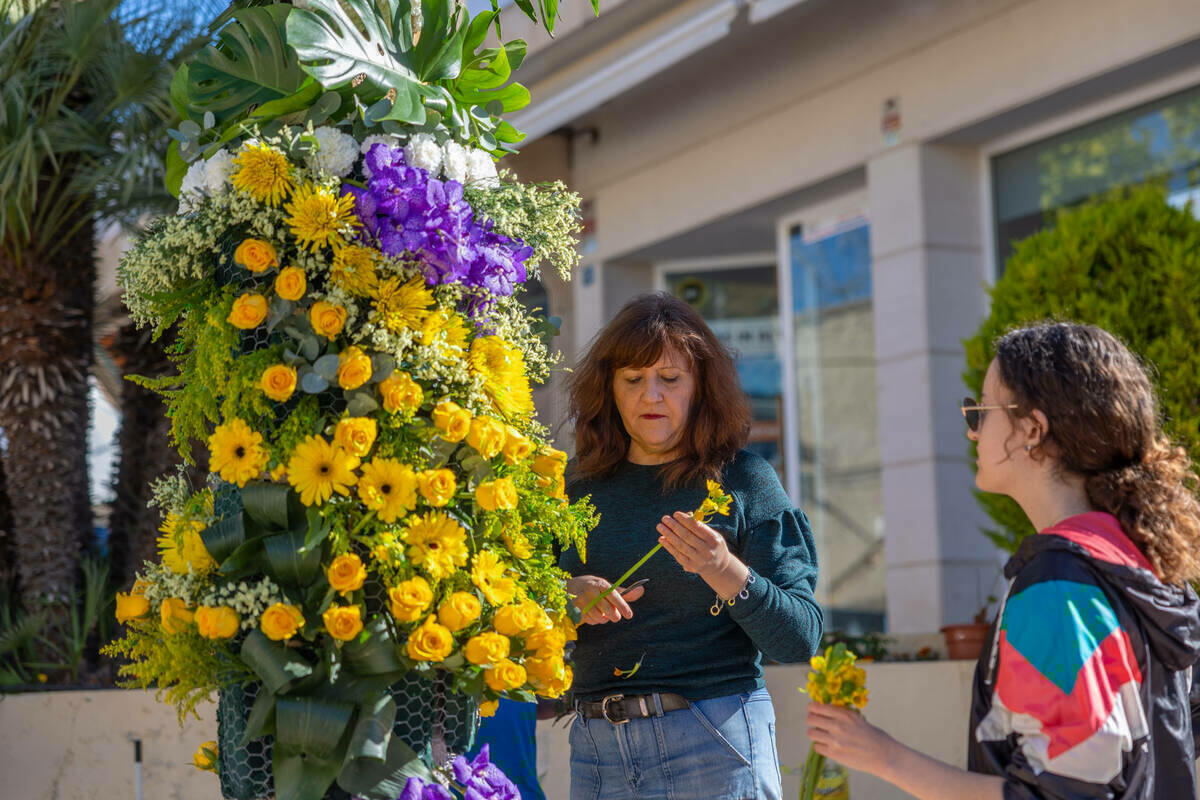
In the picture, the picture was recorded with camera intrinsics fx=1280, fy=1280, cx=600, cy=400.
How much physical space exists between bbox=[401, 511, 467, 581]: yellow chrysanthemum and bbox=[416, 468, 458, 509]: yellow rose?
3 centimetres

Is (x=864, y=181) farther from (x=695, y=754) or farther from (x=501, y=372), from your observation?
(x=501, y=372)

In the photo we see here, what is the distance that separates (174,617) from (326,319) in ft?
1.71

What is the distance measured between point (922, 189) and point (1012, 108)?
2.04 feet

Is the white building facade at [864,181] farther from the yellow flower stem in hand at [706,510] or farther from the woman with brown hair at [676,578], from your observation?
the yellow flower stem in hand at [706,510]

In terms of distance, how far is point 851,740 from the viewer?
189 centimetres

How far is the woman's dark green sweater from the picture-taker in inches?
102

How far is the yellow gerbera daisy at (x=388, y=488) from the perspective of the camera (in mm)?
1989

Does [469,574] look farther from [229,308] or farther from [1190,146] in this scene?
[1190,146]

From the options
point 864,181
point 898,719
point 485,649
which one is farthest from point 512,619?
point 864,181

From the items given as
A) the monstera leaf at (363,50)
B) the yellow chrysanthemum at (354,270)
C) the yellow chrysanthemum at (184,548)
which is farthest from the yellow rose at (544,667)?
the monstera leaf at (363,50)

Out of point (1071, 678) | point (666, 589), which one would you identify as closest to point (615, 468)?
point (666, 589)

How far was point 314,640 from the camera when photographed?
200 centimetres

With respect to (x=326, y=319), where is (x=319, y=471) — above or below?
below

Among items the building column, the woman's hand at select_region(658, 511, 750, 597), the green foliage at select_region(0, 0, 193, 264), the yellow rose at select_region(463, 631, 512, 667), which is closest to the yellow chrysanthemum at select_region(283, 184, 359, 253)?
the yellow rose at select_region(463, 631, 512, 667)
